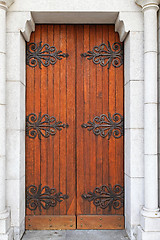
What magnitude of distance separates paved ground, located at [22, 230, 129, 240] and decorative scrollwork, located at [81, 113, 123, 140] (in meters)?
1.30

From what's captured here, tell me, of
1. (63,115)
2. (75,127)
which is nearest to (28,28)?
(63,115)

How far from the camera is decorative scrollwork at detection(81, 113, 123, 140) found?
3.67 meters

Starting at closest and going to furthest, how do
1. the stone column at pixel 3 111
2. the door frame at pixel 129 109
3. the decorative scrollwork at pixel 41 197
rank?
the stone column at pixel 3 111
the door frame at pixel 129 109
the decorative scrollwork at pixel 41 197

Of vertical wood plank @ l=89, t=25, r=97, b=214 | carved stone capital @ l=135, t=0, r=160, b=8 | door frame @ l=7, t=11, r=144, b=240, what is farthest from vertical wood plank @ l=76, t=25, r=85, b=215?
carved stone capital @ l=135, t=0, r=160, b=8

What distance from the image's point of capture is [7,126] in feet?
11.0

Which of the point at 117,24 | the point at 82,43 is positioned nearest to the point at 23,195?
the point at 82,43

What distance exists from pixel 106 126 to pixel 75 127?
1.44ft

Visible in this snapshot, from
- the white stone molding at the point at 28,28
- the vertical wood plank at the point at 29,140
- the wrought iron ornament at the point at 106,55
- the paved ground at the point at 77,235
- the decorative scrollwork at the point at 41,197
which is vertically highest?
the white stone molding at the point at 28,28

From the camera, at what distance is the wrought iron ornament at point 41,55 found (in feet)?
12.1

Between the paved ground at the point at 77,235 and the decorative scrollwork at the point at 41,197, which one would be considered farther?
the decorative scrollwork at the point at 41,197

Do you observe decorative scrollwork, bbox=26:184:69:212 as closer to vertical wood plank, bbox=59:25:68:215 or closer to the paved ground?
vertical wood plank, bbox=59:25:68:215

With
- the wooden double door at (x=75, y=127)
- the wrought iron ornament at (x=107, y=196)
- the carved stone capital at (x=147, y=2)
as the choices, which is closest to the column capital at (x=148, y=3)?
the carved stone capital at (x=147, y=2)

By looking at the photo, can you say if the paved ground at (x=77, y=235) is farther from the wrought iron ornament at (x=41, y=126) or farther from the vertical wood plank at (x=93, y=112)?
the wrought iron ornament at (x=41, y=126)

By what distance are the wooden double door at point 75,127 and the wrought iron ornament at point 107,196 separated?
1 cm
